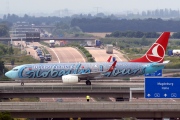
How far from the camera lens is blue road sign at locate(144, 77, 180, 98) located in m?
60.8

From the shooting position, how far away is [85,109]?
54.1 meters

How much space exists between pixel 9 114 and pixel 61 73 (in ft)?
82.5

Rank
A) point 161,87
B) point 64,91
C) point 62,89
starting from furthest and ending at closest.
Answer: point 62,89 < point 64,91 < point 161,87

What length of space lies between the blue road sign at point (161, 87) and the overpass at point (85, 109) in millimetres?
5864

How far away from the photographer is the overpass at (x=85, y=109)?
53.9 meters

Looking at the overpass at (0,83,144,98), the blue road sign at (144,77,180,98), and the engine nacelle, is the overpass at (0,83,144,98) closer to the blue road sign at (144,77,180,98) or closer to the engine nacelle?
the engine nacelle

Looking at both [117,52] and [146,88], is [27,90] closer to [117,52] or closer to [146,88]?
[146,88]

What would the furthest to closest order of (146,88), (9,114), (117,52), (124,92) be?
(117,52) → (124,92) → (146,88) → (9,114)

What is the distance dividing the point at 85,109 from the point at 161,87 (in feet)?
31.3

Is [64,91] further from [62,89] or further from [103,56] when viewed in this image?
[103,56]

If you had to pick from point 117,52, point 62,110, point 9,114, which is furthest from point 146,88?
point 117,52

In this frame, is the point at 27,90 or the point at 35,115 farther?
the point at 27,90

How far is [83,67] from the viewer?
7625cm

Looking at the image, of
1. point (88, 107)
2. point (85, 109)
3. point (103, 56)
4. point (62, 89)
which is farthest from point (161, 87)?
point (103, 56)
